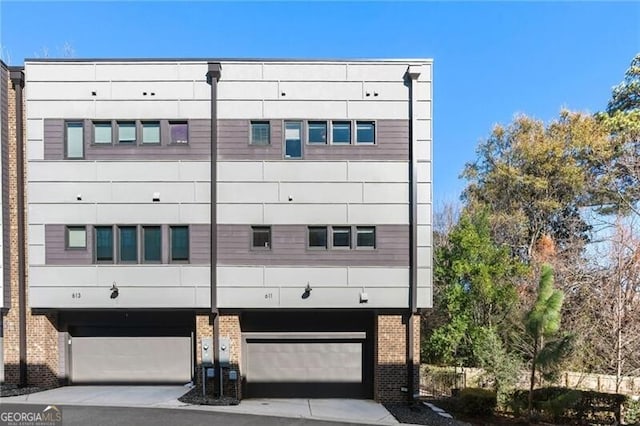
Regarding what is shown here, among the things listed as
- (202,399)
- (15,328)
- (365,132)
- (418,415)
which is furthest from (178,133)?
(418,415)

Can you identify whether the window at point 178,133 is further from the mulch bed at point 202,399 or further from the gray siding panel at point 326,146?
the mulch bed at point 202,399

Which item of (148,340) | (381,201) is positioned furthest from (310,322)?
(148,340)

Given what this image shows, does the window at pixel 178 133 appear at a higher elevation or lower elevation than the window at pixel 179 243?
higher

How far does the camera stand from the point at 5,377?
10.7 metres

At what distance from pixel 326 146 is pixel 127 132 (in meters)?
5.92

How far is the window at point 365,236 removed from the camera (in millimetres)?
11000

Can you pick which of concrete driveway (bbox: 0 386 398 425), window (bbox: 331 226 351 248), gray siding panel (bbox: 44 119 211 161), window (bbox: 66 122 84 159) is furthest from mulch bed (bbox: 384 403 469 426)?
window (bbox: 66 122 84 159)

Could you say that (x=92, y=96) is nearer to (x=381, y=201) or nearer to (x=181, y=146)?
(x=181, y=146)

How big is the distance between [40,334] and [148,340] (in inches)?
116

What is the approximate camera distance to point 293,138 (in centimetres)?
1111

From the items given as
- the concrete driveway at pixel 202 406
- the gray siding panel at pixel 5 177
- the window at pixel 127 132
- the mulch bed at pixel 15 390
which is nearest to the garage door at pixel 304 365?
the concrete driveway at pixel 202 406

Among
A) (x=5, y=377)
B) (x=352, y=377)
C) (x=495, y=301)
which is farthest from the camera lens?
(x=495, y=301)

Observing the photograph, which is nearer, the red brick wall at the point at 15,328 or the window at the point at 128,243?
the red brick wall at the point at 15,328

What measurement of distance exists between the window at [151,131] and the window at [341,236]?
5.94 metres
